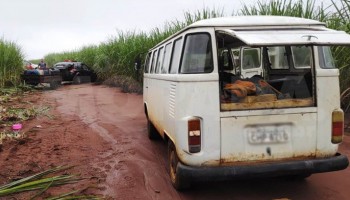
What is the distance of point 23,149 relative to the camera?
5965mm

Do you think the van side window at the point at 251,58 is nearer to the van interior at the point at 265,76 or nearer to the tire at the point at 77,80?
the van interior at the point at 265,76

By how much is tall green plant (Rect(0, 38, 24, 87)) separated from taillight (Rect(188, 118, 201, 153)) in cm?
1433

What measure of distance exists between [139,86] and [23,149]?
364 inches

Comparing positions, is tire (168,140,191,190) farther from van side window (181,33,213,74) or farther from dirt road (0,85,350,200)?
van side window (181,33,213,74)

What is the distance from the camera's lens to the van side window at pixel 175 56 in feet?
12.5

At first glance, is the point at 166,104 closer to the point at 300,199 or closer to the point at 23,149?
the point at 300,199

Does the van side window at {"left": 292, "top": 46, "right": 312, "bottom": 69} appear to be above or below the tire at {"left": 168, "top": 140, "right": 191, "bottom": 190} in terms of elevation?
above

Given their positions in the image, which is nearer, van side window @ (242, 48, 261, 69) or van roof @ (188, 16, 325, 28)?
van roof @ (188, 16, 325, 28)

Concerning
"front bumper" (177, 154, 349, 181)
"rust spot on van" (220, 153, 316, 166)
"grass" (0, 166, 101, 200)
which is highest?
"rust spot on van" (220, 153, 316, 166)

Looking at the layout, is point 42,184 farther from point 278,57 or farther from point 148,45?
point 148,45

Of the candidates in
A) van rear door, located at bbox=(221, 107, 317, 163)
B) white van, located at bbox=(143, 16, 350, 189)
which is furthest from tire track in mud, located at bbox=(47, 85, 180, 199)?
van rear door, located at bbox=(221, 107, 317, 163)

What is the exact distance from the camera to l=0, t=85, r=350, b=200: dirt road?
4.03 m

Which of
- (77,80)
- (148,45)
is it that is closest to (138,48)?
(148,45)

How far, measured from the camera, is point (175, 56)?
4.07 m
